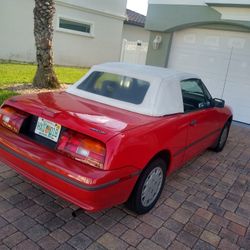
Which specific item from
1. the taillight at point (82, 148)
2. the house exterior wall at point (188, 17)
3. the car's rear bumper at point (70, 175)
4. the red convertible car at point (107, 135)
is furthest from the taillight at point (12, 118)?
the house exterior wall at point (188, 17)

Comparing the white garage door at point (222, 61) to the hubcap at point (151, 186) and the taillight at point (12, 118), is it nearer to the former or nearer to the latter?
the hubcap at point (151, 186)

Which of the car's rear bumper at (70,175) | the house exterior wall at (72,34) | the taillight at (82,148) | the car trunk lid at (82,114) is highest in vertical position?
the house exterior wall at (72,34)

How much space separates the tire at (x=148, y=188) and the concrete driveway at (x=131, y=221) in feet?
0.41

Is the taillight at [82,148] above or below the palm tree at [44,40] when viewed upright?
below

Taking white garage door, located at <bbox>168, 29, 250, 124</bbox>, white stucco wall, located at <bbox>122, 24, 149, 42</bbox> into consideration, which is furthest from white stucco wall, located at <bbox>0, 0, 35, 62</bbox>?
white stucco wall, located at <bbox>122, 24, 149, 42</bbox>

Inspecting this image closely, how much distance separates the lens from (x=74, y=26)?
50.1 ft

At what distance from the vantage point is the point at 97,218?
3078mm

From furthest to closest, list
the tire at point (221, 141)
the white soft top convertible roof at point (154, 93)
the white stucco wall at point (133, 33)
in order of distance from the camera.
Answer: the white stucco wall at point (133, 33) → the tire at point (221, 141) → the white soft top convertible roof at point (154, 93)

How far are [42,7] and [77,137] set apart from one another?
570 centimetres

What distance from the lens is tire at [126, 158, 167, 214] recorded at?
3.03 m

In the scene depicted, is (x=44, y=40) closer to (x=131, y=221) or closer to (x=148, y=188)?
(x=148, y=188)

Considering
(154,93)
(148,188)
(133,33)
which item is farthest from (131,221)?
(133,33)

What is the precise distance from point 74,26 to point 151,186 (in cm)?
1365

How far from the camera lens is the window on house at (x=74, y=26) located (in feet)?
48.5
